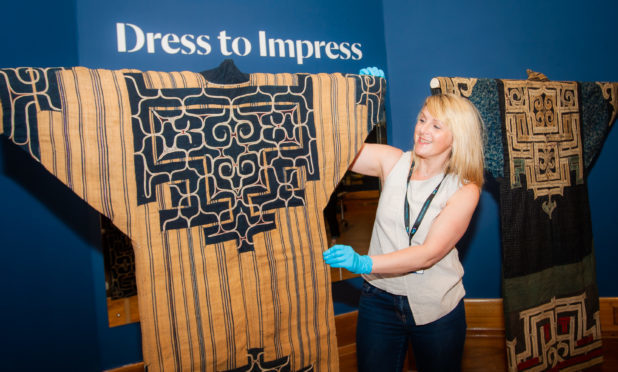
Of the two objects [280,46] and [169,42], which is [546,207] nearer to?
[280,46]

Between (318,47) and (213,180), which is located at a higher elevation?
(318,47)

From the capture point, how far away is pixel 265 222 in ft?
3.91

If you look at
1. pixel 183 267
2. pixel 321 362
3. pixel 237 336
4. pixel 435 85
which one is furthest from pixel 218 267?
pixel 435 85

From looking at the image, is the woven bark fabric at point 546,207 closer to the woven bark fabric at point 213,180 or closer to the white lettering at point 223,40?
the woven bark fabric at point 213,180

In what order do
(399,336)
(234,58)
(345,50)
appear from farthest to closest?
Result: 1. (345,50)
2. (234,58)
3. (399,336)

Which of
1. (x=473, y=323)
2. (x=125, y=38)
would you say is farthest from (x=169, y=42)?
(x=473, y=323)

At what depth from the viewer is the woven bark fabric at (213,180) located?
0.98m

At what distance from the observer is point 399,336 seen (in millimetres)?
1350

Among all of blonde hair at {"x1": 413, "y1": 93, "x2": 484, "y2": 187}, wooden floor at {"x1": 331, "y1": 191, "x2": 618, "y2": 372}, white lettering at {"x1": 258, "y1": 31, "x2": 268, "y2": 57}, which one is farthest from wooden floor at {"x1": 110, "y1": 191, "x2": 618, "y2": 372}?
blonde hair at {"x1": 413, "y1": 93, "x2": 484, "y2": 187}

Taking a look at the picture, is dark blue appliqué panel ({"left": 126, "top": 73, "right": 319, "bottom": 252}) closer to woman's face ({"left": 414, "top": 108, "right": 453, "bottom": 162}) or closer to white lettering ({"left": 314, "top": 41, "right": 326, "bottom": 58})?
woman's face ({"left": 414, "top": 108, "right": 453, "bottom": 162})

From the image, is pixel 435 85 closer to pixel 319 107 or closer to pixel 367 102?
pixel 367 102

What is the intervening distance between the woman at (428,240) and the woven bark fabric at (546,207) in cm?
40

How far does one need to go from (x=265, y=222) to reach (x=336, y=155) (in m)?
0.31

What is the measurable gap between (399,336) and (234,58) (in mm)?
1414
